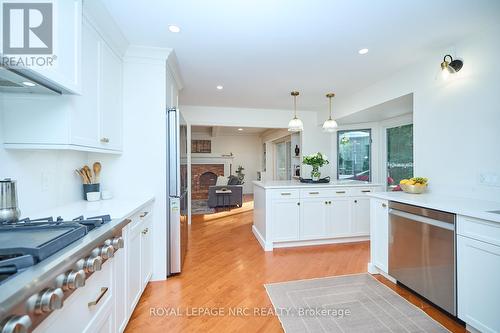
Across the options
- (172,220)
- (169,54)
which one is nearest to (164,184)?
(172,220)

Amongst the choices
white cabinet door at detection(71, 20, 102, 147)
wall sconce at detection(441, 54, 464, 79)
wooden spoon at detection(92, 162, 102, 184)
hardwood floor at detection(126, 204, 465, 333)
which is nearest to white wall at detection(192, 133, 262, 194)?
hardwood floor at detection(126, 204, 465, 333)

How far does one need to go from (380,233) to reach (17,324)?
8.76 ft

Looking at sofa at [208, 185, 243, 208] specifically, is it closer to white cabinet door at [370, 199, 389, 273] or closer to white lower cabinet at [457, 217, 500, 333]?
white cabinet door at [370, 199, 389, 273]

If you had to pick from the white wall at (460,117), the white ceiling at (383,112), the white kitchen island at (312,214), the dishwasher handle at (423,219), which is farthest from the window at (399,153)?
the dishwasher handle at (423,219)

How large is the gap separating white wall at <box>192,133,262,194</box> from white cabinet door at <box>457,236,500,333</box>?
7799mm

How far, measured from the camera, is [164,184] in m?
2.30

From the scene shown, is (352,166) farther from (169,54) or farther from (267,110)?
(169,54)

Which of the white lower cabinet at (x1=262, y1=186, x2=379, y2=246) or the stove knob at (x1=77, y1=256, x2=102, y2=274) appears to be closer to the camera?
the stove knob at (x1=77, y1=256, x2=102, y2=274)

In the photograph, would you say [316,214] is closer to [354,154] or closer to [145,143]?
[354,154]

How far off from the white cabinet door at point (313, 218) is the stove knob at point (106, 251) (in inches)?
99.4

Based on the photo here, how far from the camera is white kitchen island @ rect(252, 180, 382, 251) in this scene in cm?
315

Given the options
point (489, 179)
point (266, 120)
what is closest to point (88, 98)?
point (489, 179)

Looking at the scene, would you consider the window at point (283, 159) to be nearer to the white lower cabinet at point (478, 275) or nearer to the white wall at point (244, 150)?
the white wall at point (244, 150)

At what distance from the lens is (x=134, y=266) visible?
1.70 meters
